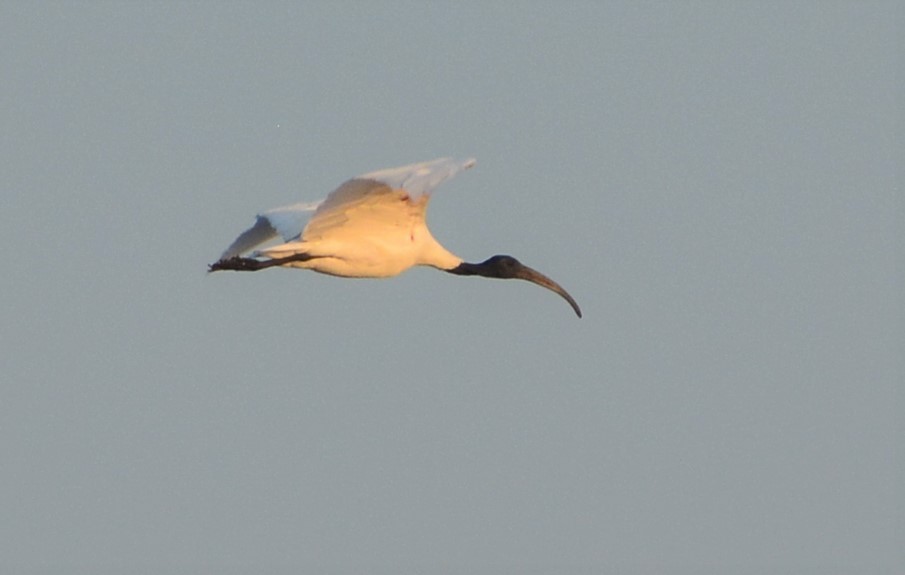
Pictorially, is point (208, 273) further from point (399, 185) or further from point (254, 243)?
point (399, 185)

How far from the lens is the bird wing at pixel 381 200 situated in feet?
68.3

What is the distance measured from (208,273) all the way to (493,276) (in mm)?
3387

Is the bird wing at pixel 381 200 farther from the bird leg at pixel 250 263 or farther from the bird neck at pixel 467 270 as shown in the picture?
the bird neck at pixel 467 270

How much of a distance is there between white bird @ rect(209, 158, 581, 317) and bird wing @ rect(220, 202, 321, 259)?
0.01 meters

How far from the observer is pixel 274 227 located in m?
24.0

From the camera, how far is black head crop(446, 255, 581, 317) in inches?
1001

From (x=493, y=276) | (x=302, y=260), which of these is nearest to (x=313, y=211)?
(x=302, y=260)

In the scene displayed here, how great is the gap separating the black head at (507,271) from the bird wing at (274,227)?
1.91 m

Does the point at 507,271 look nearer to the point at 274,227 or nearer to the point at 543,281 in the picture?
the point at 543,281

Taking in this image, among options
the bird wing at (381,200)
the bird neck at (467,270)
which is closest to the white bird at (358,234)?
the bird wing at (381,200)

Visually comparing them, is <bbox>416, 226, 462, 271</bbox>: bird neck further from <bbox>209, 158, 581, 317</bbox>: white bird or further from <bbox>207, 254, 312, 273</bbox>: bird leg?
<bbox>207, 254, 312, 273</bbox>: bird leg

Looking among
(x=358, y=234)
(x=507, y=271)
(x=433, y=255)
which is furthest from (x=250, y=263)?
(x=507, y=271)

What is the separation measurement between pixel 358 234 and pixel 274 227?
1348mm

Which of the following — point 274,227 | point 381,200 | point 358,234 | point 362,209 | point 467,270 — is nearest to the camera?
point 381,200
